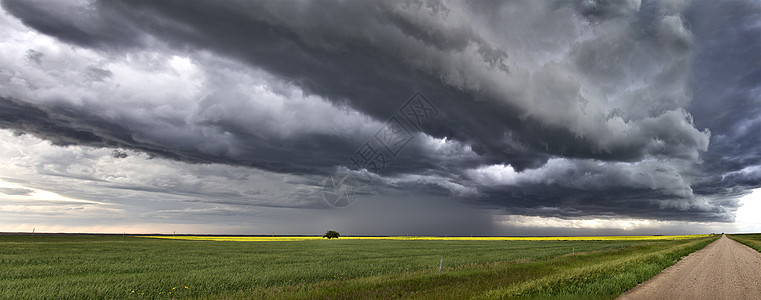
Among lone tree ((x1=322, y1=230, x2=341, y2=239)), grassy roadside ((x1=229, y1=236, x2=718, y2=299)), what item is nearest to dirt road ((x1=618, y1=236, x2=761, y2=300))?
grassy roadside ((x1=229, y1=236, x2=718, y2=299))

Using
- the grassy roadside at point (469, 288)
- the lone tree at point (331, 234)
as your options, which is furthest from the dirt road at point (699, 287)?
the lone tree at point (331, 234)

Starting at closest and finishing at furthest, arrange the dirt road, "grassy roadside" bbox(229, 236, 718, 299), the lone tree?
1. "grassy roadside" bbox(229, 236, 718, 299)
2. the dirt road
3. the lone tree

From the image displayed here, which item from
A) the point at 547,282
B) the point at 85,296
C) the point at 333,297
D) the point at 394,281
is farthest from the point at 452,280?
the point at 85,296

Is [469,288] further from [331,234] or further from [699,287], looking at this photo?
[331,234]

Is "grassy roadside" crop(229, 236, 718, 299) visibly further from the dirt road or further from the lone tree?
the lone tree

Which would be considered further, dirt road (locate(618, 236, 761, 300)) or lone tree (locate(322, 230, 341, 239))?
lone tree (locate(322, 230, 341, 239))

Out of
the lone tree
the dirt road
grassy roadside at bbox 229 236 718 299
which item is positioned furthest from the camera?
the lone tree

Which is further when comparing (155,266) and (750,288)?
(155,266)

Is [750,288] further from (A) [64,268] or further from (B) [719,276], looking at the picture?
(A) [64,268]

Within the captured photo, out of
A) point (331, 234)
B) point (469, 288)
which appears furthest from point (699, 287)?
point (331, 234)

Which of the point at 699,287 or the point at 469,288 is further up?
the point at 469,288

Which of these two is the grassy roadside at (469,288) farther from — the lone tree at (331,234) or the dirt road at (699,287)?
the lone tree at (331,234)

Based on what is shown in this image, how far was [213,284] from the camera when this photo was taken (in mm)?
19125

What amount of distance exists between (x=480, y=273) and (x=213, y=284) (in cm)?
1584
